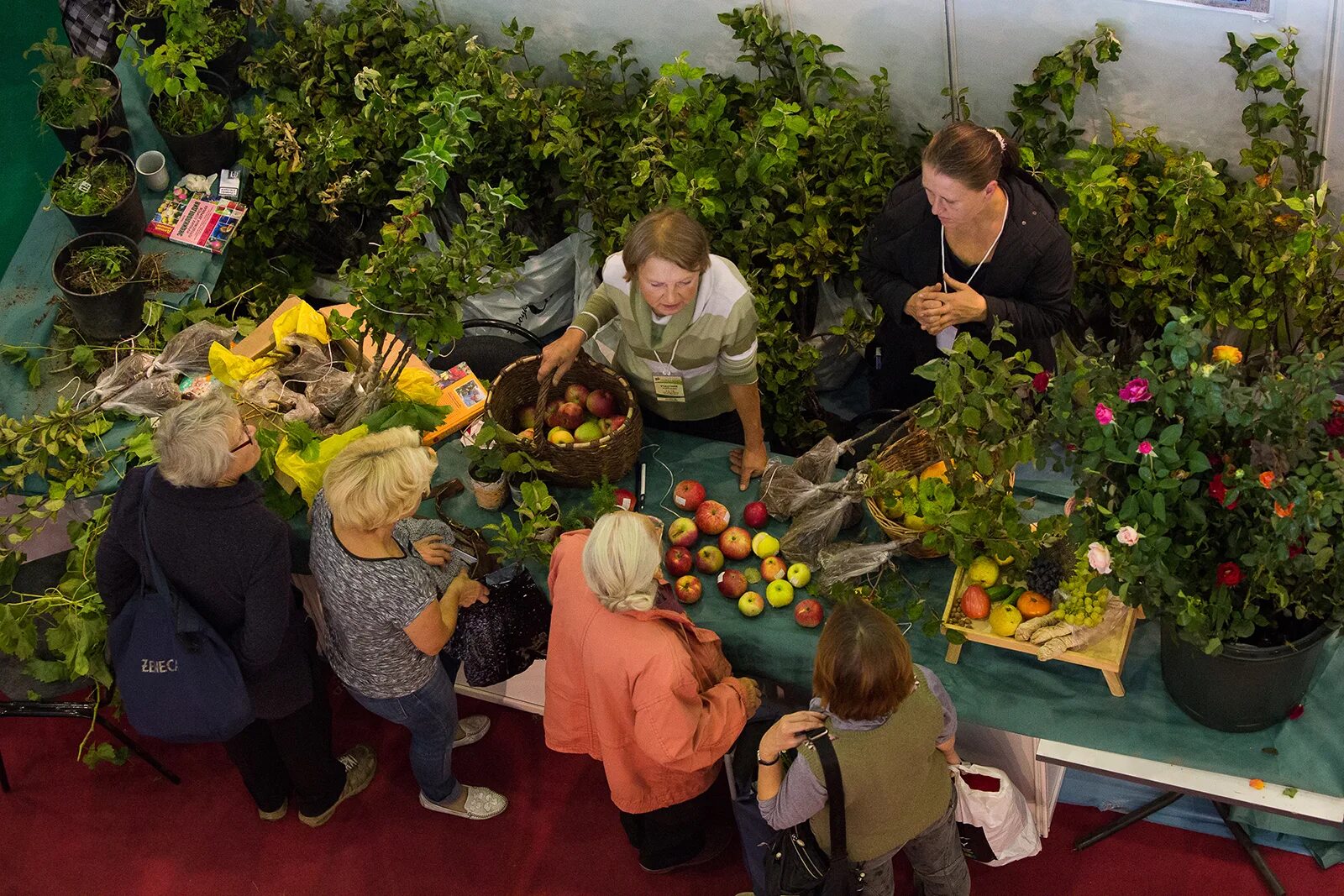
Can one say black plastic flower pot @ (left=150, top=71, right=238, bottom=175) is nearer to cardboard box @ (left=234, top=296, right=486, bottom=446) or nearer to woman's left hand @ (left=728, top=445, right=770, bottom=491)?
cardboard box @ (left=234, top=296, right=486, bottom=446)

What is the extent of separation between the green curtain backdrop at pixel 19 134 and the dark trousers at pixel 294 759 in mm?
2446

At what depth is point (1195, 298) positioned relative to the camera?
12.0 feet

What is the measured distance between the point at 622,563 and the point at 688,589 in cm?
69

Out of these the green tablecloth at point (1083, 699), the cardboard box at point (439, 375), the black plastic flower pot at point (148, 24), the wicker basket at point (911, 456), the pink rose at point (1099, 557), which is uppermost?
the black plastic flower pot at point (148, 24)

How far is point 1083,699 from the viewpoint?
303 centimetres

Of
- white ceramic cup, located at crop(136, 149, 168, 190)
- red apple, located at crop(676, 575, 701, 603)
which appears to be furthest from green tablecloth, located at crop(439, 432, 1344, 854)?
white ceramic cup, located at crop(136, 149, 168, 190)

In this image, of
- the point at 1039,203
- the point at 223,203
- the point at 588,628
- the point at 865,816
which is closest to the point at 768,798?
the point at 865,816

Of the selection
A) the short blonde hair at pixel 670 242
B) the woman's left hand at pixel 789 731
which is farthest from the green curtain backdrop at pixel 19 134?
the woman's left hand at pixel 789 731

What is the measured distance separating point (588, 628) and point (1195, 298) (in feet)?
7.35

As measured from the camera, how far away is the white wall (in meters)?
3.48

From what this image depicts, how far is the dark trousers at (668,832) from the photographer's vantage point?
3439 millimetres

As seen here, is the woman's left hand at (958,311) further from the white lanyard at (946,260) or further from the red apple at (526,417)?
the red apple at (526,417)

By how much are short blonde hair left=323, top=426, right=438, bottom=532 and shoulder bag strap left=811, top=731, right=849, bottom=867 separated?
1136 millimetres

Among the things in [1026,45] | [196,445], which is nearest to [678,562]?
[196,445]
